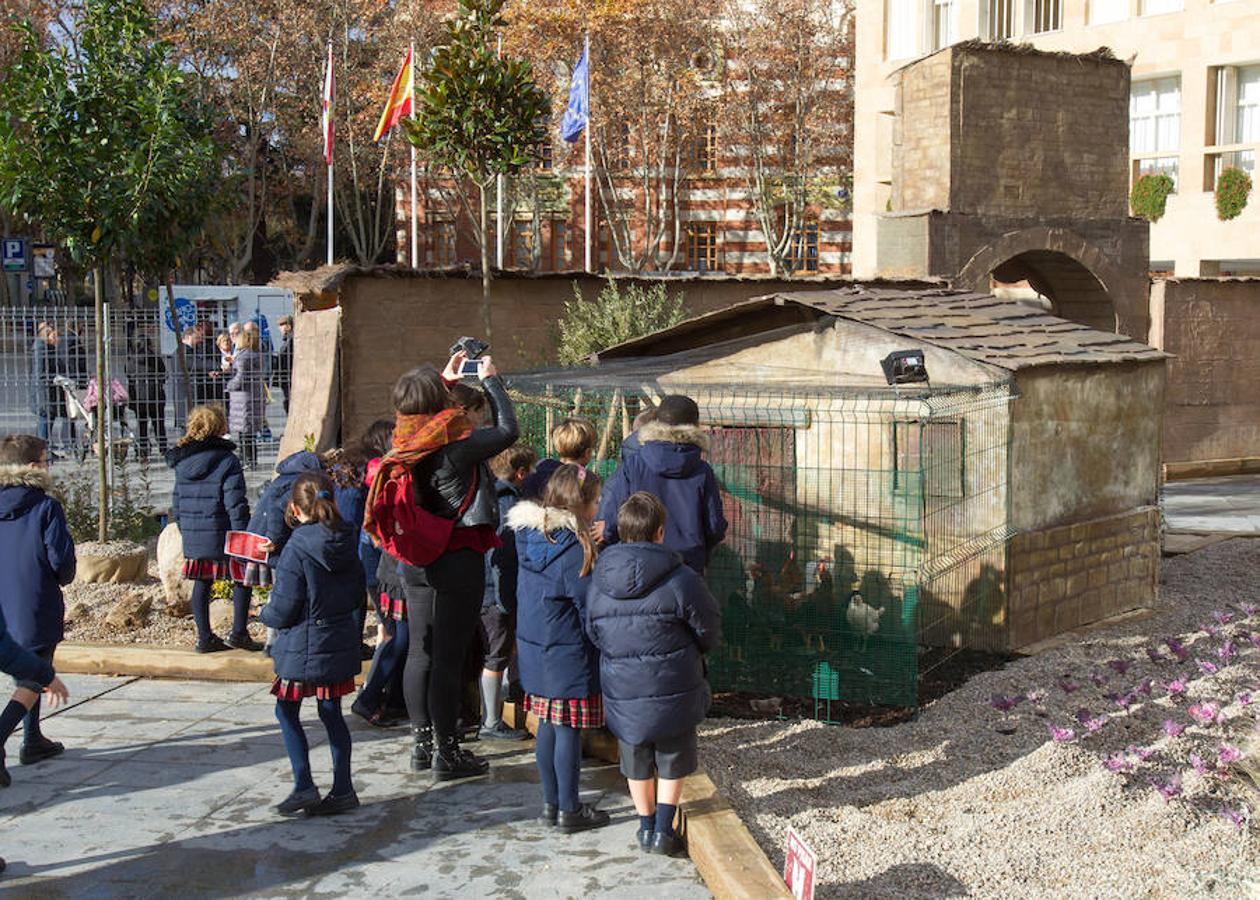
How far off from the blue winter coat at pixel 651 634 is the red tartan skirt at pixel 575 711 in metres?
0.28

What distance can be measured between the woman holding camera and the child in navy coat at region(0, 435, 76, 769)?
1.60 m

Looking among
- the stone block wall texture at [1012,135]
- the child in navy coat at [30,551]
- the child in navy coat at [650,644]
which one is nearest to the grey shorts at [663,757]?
the child in navy coat at [650,644]

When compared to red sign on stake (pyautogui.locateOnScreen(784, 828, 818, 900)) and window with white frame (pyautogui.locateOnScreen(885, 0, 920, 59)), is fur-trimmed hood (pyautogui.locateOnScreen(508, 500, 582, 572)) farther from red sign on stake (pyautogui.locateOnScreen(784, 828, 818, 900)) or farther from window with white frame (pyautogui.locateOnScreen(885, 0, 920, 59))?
window with white frame (pyautogui.locateOnScreen(885, 0, 920, 59))

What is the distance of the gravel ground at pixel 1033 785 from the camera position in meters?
5.22

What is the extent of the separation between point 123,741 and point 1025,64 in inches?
525

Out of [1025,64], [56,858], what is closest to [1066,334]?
[56,858]

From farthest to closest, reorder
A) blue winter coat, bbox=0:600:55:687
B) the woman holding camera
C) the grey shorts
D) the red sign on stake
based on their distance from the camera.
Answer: the woman holding camera → blue winter coat, bbox=0:600:55:687 → the grey shorts → the red sign on stake

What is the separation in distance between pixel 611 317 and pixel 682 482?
241 inches

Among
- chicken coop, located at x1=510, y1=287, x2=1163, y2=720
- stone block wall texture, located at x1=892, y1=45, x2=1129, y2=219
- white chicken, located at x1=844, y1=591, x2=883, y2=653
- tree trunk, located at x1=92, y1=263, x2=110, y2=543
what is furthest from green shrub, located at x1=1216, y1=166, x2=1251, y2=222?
white chicken, located at x1=844, y1=591, x2=883, y2=653

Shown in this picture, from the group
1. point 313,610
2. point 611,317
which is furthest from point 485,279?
point 313,610

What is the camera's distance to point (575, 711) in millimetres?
5656

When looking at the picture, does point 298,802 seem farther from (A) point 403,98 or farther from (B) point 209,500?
(A) point 403,98

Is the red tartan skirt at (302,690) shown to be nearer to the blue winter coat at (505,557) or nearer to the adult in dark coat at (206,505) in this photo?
the blue winter coat at (505,557)

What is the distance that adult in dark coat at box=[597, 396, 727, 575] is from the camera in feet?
21.2
